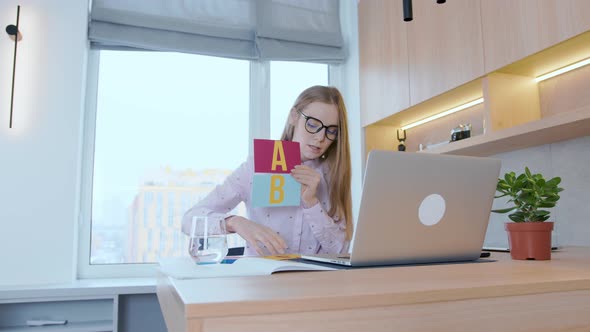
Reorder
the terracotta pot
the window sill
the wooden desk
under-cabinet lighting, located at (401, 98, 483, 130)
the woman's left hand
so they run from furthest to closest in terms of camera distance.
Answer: under-cabinet lighting, located at (401, 98, 483, 130) < the window sill < the woman's left hand < the terracotta pot < the wooden desk

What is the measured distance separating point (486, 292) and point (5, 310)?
261 cm

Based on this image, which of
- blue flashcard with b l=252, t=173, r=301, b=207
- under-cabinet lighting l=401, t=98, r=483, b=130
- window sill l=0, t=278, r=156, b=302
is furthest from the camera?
under-cabinet lighting l=401, t=98, r=483, b=130

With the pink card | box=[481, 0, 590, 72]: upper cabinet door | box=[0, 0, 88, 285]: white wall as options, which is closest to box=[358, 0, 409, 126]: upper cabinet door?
box=[481, 0, 590, 72]: upper cabinet door

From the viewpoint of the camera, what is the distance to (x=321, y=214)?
157 cm

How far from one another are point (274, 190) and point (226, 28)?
2.05m

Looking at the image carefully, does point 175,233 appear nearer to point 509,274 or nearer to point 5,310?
point 5,310

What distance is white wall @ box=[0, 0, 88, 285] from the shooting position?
252 cm

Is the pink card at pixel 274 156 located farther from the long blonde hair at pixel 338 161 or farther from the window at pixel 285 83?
the window at pixel 285 83

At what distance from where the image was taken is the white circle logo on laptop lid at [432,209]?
0.94 metres

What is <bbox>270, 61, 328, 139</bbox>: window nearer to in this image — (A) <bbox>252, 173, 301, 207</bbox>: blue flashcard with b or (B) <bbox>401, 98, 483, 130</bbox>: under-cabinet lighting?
(B) <bbox>401, 98, 483, 130</bbox>: under-cabinet lighting

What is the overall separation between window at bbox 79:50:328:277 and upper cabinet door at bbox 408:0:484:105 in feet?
3.86

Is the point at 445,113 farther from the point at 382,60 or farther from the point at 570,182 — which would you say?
the point at 570,182

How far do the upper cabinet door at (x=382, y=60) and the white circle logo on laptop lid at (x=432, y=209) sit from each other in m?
1.66

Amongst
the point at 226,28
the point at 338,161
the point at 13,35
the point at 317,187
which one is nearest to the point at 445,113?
the point at 338,161
